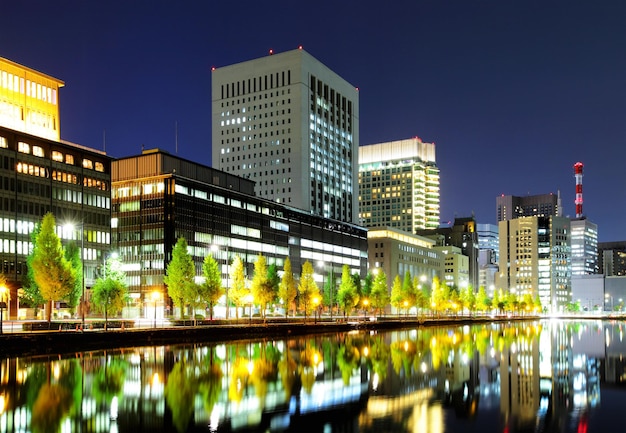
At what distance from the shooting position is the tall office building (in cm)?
10112

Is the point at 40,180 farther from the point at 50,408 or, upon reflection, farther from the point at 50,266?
Answer: the point at 50,408

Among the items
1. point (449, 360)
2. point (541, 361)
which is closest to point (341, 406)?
point (449, 360)

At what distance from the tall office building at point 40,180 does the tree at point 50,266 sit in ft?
79.1

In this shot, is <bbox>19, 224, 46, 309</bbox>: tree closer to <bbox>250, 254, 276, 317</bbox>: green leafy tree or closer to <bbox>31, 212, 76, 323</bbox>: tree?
<bbox>31, 212, 76, 323</bbox>: tree

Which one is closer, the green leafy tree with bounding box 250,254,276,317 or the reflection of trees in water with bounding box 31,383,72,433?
the reflection of trees in water with bounding box 31,383,72,433

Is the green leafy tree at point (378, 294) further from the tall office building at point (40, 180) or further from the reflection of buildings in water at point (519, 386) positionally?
the reflection of buildings in water at point (519, 386)

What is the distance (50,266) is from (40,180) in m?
33.7

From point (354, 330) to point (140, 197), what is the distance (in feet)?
158

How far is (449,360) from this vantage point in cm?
5669

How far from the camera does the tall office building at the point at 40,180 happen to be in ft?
332

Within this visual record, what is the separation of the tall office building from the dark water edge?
3126cm

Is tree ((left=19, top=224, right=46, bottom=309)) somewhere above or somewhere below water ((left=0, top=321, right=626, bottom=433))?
above

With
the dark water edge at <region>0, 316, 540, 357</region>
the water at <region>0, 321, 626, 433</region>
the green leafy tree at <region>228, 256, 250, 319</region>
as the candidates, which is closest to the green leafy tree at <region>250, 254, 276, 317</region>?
the green leafy tree at <region>228, 256, 250, 319</region>

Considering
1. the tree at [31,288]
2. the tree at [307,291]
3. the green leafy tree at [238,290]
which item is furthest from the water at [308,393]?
the tree at [307,291]
